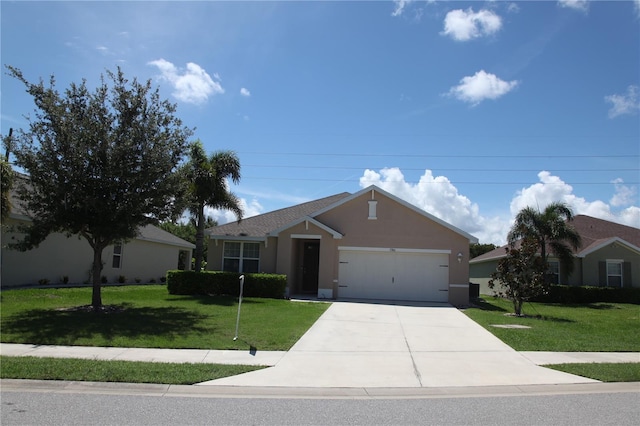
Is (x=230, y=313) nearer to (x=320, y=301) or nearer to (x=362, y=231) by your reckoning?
(x=320, y=301)

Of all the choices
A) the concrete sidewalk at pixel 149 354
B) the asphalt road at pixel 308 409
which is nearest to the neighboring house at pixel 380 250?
the concrete sidewalk at pixel 149 354

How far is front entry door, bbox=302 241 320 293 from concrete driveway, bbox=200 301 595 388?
32.4 feet

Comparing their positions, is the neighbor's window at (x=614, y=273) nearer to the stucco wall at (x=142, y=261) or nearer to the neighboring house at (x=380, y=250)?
the neighboring house at (x=380, y=250)

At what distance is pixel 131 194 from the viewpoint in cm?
1412

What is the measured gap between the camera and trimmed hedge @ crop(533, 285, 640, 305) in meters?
25.2

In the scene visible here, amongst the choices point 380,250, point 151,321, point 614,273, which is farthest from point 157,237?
point 614,273

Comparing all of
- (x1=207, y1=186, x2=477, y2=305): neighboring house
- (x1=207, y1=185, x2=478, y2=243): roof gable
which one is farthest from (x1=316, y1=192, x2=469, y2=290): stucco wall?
(x1=207, y1=185, x2=478, y2=243): roof gable

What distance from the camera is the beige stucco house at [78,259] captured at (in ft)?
63.3

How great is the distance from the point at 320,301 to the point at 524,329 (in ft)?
30.5

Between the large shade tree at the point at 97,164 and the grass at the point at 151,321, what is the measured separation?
182 cm

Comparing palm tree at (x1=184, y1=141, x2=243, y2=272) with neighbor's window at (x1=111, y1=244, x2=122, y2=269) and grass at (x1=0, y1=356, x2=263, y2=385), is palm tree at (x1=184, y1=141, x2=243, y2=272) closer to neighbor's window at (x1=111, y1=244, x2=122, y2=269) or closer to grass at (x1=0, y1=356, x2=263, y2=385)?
neighbor's window at (x1=111, y1=244, x2=122, y2=269)

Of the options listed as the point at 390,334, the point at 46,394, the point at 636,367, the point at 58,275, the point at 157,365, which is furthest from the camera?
the point at 58,275

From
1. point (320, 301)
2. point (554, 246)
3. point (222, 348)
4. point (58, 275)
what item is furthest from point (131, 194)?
point (554, 246)

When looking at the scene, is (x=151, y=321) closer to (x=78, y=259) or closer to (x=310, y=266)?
(x=310, y=266)
